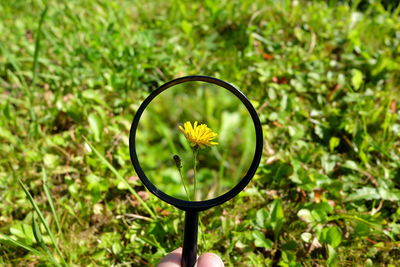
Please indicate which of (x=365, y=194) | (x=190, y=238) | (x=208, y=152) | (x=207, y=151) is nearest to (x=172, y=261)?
(x=190, y=238)

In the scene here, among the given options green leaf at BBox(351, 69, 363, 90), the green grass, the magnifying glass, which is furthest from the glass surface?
green leaf at BBox(351, 69, 363, 90)

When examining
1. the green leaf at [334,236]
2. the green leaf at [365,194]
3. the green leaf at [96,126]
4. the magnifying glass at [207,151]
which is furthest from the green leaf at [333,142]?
the green leaf at [96,126]

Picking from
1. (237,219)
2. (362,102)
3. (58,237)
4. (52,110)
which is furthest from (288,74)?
(58,237)

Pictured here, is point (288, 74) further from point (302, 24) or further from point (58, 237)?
point (58, 237)

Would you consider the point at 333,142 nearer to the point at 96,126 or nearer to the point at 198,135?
the point at 198,135

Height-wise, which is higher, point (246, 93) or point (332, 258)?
point (246, 93)

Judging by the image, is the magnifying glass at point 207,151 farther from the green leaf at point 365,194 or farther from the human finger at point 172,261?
the green leaf at point 365,194

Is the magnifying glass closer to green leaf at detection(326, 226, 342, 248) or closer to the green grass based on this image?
the green grass
